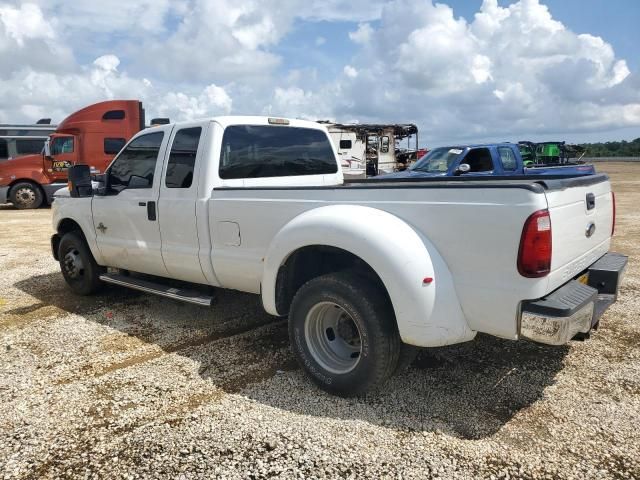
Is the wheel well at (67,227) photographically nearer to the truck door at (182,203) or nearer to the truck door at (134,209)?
the truck door at (134,209)

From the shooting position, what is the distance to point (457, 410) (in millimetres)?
3078

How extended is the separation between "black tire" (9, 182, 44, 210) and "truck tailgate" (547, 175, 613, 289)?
53.8ft

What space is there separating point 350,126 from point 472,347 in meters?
18.3

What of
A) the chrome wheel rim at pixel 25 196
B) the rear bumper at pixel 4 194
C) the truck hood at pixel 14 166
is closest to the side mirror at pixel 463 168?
the truck hood at pixel 14 166

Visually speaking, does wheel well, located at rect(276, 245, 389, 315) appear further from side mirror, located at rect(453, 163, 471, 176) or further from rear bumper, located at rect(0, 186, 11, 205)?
rear bumper, located at rect(0, 186, 11, 205)

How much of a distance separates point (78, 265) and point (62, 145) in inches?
443

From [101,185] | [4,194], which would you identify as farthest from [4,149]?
[101,185]

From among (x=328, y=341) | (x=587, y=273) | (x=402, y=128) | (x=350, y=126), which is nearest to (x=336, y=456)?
(x=328, y=341)

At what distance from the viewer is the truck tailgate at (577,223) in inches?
105

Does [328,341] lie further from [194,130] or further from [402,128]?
[402,128]

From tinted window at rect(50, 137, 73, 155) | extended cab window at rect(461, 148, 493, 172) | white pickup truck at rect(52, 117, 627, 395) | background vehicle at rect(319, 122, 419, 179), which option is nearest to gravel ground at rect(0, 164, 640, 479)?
white pickup truck at rect(52, 117, 627, 395)

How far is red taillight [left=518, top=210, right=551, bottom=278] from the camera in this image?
2498 millimetres

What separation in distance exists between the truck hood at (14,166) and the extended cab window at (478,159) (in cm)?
1283

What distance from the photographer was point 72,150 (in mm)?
15133
